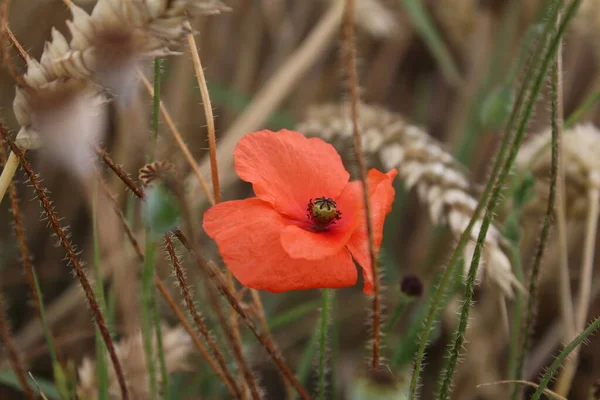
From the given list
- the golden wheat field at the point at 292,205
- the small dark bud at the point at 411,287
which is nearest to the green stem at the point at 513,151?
the golden wheat field at the point at 292,205

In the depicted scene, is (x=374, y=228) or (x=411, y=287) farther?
(x=411, y=287)

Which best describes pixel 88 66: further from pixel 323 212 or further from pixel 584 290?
pixel 584 290

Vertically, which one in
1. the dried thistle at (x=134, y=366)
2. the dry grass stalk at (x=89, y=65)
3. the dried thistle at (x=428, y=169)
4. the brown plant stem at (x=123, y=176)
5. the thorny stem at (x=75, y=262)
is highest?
the dry grass stalk at (x=89, y=65)

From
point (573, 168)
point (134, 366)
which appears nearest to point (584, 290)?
point (573, 168)

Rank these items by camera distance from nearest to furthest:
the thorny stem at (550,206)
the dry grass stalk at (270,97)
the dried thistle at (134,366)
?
the thorny stem at (550,206)
the dried thistle at (134,366)
the dry grass stalk at (270,97)

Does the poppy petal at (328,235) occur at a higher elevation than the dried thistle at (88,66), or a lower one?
lower

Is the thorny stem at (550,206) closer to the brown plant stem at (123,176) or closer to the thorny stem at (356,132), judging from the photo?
the thorny stem at (356,132)

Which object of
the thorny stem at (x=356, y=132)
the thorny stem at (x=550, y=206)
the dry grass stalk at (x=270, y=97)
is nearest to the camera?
the thorny stem at (x=356, y=132)

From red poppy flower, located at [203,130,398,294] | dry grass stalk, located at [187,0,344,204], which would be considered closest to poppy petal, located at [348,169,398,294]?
red poppy flower, located at [203,130,398,294]
